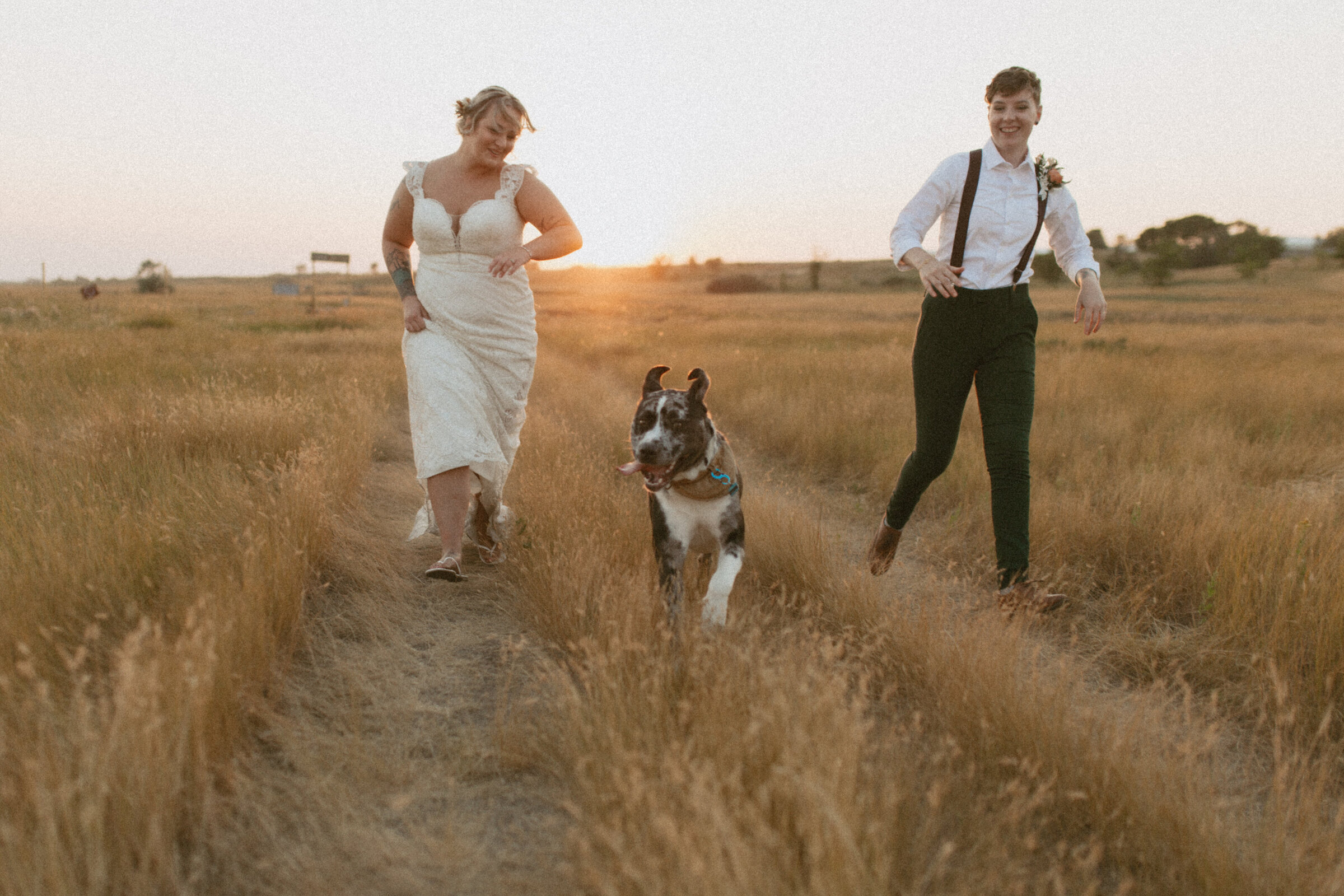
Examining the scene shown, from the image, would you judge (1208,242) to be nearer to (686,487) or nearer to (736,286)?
(736,286)

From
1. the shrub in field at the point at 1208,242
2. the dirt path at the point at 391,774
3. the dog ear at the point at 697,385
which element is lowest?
the dirt path at the point at 391,774

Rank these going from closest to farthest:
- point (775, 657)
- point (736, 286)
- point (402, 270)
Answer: point (775, 657), point (402, 270), point (736, 286)

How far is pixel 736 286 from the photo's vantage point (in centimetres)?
8525

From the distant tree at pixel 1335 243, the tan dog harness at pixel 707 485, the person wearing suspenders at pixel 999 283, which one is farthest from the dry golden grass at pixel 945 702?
the distant tree at pixel 1335 243

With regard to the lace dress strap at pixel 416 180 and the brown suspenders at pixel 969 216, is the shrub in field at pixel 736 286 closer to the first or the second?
the lace dress strap at pixel 416 180

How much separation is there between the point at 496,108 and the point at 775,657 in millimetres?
3372

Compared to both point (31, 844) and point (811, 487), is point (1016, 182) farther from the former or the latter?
point (31, 844)

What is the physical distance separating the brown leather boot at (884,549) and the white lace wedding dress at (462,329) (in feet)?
8.18

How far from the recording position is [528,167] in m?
4.73

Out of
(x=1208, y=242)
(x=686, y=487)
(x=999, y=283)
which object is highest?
(x=1208, y=242)

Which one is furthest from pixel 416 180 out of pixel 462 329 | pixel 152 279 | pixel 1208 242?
pixel 1208 242

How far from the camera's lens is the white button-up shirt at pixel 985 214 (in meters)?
4.05

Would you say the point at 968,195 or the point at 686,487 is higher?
the point at 968,195

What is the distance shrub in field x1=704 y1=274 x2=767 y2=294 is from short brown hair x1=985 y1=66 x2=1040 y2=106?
256ft
